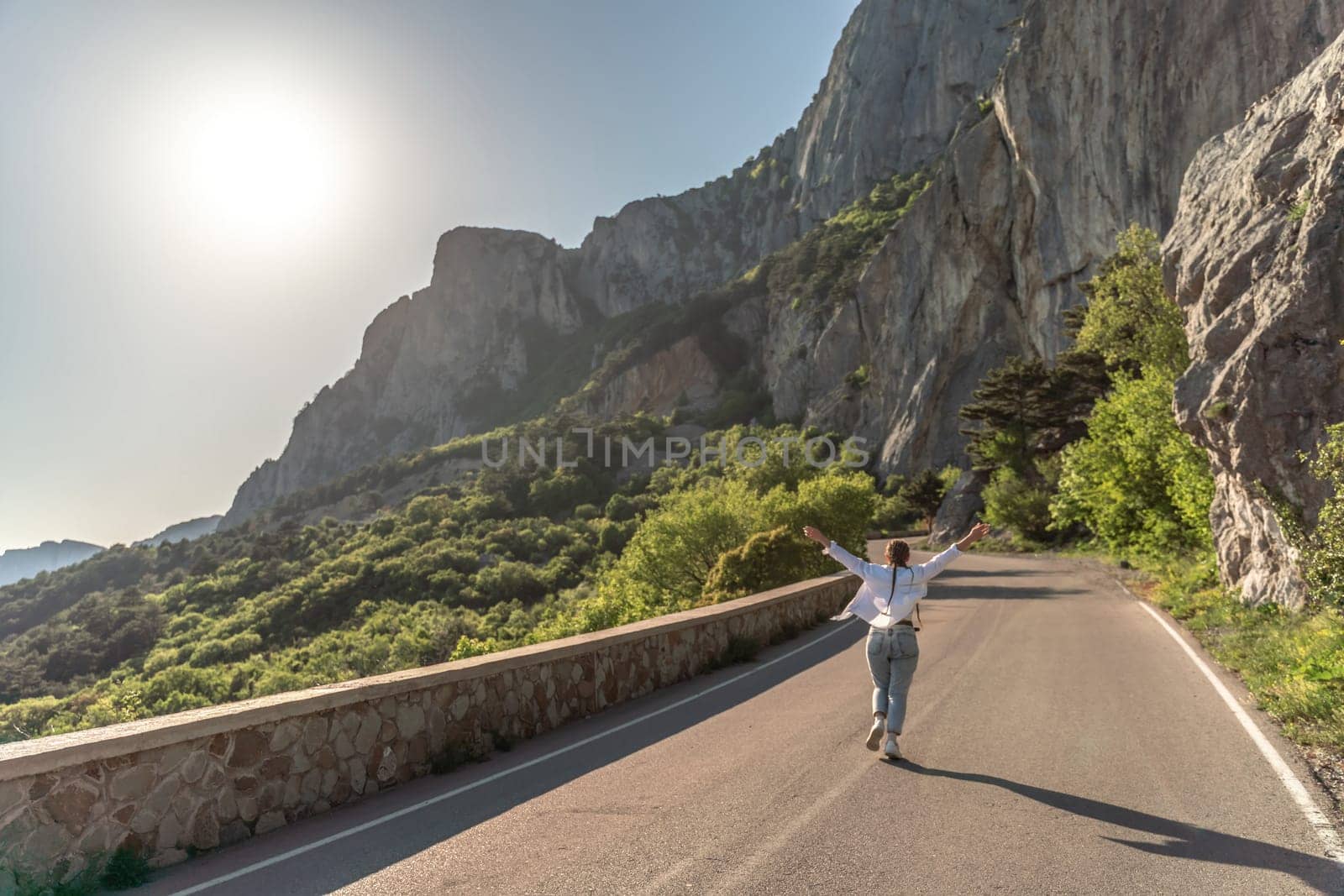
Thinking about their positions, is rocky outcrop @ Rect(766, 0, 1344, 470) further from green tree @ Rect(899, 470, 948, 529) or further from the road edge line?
the road edge line

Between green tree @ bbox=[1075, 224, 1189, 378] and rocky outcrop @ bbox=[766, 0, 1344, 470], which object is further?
rocky outcrop @ bbox=[766, 0, 1344, 470]

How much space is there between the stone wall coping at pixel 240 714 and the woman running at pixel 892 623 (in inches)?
140

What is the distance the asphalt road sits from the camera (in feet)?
13.6

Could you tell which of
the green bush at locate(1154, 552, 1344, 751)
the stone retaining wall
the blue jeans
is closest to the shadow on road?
the blue jeans

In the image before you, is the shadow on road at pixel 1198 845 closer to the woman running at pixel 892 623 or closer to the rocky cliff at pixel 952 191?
the woman running at pixel 892 623

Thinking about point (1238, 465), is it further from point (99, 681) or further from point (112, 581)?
point (112, 581)

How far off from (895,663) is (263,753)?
15.2ft

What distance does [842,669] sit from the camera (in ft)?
36.2

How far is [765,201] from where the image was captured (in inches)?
6668

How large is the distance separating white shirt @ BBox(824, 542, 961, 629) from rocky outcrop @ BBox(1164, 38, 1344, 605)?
7.65 meters

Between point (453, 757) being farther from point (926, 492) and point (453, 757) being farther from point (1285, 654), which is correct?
point (926, 492)

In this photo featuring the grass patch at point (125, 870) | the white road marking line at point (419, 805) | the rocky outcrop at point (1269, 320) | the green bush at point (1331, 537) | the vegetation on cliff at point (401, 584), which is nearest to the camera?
the grass patch at point (125, 870)

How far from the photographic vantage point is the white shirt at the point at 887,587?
20.2 ft

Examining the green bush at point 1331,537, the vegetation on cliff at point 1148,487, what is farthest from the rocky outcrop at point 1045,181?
the green bush at point 1331,537
